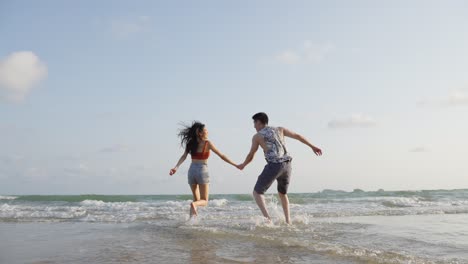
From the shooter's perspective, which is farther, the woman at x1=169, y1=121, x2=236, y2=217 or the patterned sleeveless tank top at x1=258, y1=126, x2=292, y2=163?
the woman at x1=169, y1=121, x2=236, y2=217

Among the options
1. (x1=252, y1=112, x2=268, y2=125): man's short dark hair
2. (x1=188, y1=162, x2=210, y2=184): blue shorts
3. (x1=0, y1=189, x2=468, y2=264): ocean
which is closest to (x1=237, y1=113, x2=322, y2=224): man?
(x1=252, y1=112, x2=268, y2=125): man's short dark hair

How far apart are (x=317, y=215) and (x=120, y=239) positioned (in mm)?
5774

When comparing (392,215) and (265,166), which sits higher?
(265,166)

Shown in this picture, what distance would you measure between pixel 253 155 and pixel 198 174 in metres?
1.11

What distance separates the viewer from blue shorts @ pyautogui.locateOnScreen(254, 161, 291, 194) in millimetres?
6959

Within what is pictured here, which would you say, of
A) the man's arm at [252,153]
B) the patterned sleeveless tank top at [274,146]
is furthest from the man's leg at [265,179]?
the man's arm at [252,153]

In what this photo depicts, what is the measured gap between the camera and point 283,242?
17.9 feet

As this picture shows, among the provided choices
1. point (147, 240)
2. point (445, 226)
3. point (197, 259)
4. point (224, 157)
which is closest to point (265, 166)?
point (224, 157)

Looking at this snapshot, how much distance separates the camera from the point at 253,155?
7.30 meters

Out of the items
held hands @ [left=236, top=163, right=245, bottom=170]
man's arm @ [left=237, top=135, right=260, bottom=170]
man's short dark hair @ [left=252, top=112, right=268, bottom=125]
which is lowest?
held hands @ [left=236, top=163, right=245, bottom=170]

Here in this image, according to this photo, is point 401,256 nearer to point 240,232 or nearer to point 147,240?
point 240,232

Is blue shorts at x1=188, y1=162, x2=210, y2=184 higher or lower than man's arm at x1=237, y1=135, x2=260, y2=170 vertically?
lower

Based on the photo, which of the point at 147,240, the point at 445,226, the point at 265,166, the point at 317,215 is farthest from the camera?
the point at 317,215

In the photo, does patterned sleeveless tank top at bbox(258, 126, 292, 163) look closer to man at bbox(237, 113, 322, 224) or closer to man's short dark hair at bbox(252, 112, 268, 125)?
man at bbox(237, 113, 322, 224)
